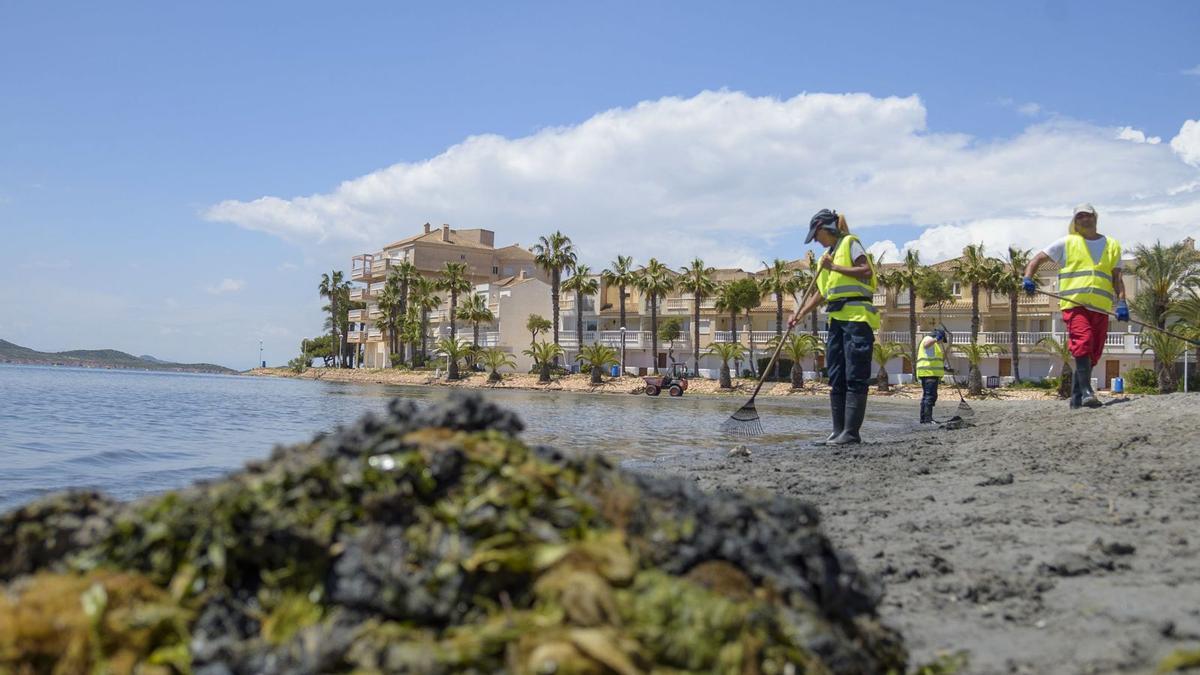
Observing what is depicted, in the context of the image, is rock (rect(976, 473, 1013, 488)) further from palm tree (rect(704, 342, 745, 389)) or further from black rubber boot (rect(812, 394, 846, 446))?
palm tree (rect(704, 342, 745, 389))

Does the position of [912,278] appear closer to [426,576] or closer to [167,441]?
[167,441]

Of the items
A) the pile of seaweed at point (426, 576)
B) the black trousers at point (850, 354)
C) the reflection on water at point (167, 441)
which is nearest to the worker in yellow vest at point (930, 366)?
the reflection on water at point (167, 441)

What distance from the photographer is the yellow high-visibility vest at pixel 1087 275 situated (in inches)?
356

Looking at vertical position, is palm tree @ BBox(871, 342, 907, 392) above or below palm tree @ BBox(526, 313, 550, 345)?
below

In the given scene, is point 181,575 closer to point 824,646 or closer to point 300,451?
point 300,451

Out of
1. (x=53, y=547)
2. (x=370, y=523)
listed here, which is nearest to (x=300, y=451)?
(x=370, y=523)

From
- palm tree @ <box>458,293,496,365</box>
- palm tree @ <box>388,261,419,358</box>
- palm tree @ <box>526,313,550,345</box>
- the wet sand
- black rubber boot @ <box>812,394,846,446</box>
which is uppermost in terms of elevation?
palm tree @ <box>388,261,419,358</box>

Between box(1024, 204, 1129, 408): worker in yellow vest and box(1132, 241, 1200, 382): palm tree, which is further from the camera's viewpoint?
box(1132, 241, 1200, 382): palm tree

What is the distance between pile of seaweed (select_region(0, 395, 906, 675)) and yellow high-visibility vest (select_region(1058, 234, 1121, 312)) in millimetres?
8001

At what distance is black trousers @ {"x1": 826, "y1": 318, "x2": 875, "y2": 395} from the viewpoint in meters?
8.31

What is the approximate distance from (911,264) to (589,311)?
1188 inches

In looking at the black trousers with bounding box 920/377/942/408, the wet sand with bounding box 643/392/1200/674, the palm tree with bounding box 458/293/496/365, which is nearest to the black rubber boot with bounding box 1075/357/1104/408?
the wet sand with bounding box 643/392/1200/674

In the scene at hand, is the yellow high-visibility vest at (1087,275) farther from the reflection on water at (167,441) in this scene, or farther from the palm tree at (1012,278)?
the palm tree at (1012,278)

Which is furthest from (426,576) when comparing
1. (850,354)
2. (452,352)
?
(452,352)
